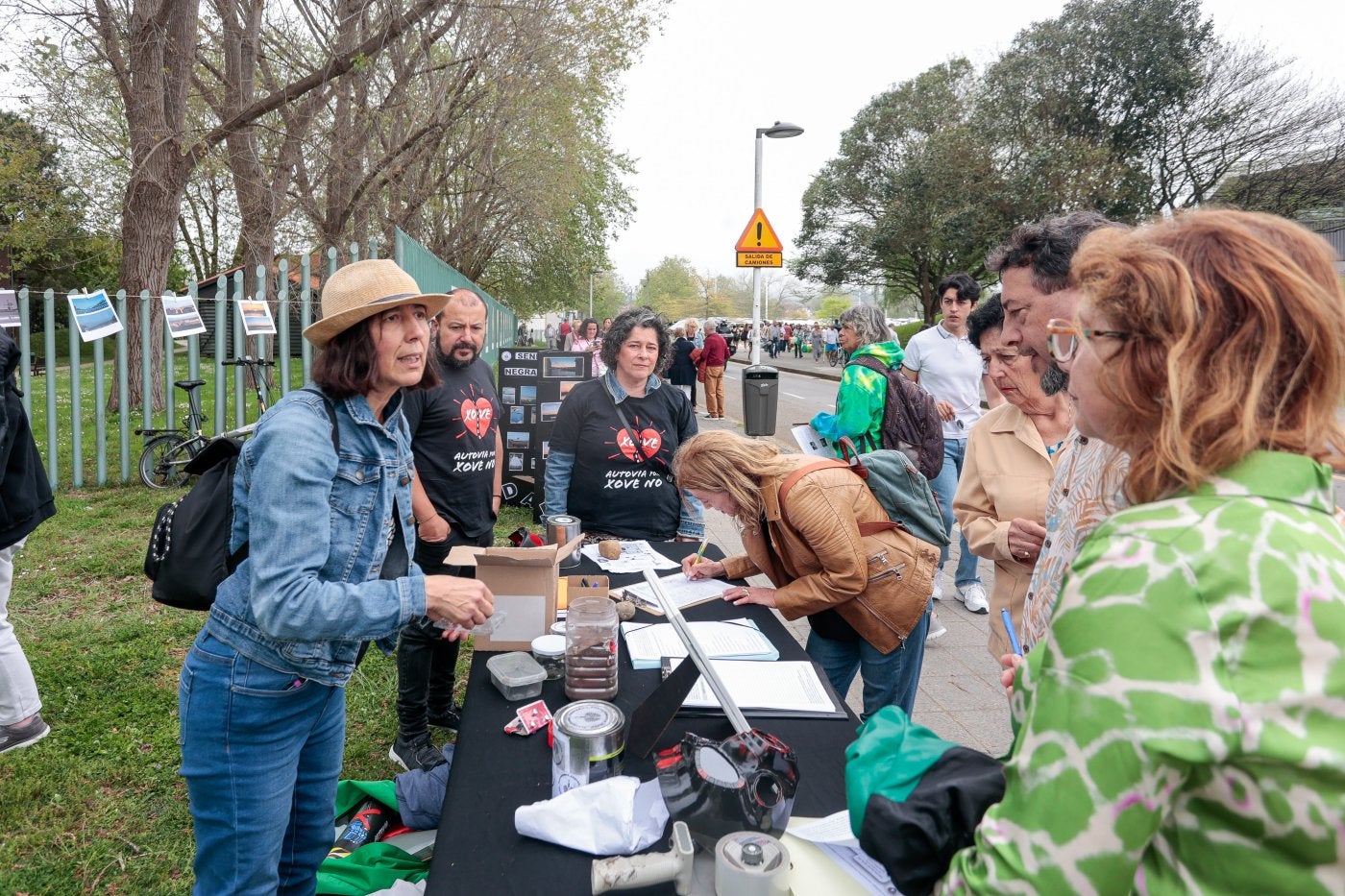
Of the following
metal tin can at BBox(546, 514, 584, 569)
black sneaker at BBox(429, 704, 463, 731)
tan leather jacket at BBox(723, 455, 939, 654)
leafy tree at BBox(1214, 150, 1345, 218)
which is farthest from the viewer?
leafy tree at BBox(1214, 150, 1345, 218)

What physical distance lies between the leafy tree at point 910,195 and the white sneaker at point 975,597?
22.5 meters

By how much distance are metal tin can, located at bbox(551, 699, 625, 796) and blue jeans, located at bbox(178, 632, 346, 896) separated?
66 centimetres

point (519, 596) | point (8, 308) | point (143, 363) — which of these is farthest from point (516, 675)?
point (143, 363)

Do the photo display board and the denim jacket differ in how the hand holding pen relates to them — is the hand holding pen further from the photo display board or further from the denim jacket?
the photo display board

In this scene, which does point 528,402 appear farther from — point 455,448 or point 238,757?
point 238,757

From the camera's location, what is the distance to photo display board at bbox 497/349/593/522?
7.77 m

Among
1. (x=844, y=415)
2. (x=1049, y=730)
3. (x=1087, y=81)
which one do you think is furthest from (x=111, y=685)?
(x=1087, y=81)

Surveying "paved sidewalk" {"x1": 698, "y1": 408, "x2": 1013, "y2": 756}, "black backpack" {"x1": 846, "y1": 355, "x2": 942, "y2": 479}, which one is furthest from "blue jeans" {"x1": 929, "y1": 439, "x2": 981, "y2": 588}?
"black backpack" {"x1": 846, "y1": 355, "x2": 942, "y2": 479}

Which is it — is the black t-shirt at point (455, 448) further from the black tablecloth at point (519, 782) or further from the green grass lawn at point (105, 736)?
the black tablecloth at point (519, 782)

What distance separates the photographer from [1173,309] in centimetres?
91

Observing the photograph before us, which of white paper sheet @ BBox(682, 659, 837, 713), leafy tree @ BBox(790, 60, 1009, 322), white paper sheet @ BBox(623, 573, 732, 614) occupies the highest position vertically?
leafy tree @ BBox(790, 60, 1009, 322)

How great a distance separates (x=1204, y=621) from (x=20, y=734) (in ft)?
14.3

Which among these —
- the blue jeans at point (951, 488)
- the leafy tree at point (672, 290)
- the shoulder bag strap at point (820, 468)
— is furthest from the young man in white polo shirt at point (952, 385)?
the leafy tree at point (672, 290)

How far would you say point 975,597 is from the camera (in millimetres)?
5434
